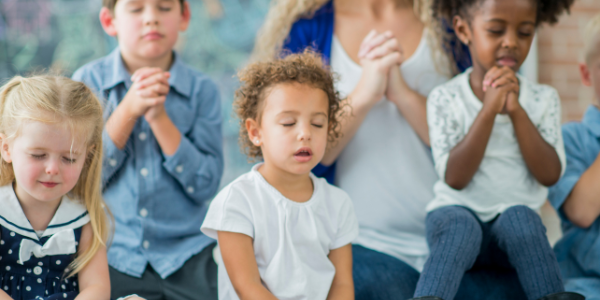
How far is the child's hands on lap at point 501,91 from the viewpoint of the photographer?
4.95ft

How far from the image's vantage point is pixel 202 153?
5.55 ft

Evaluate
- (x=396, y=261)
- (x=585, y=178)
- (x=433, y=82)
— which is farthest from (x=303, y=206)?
(x=585, y=178)

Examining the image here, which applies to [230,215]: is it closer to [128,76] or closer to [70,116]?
[70,116]

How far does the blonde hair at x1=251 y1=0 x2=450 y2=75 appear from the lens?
185 centimetres

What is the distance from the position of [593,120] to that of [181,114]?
1.41m

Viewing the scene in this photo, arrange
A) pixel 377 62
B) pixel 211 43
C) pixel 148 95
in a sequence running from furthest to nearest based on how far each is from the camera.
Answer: pixel 211 43
pixel 377 62
pixel 148 95

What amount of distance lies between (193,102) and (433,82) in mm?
868

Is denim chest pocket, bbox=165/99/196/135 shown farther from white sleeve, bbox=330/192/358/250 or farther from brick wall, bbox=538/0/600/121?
brick wall, bbox=538/0/600/121

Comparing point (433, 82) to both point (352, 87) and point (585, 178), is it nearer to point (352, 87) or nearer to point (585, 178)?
point (352, 87)

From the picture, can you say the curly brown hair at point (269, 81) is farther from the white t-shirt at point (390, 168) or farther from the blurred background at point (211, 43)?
the blurred background at point (211, 43)

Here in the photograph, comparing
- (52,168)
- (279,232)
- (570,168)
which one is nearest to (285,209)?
(279,232)

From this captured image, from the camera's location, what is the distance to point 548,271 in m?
1.30

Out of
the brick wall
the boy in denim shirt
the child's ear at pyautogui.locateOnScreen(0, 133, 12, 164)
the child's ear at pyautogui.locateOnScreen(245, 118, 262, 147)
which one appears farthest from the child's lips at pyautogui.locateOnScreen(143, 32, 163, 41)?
the brick wall

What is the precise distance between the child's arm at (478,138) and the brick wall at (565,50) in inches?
60.7
